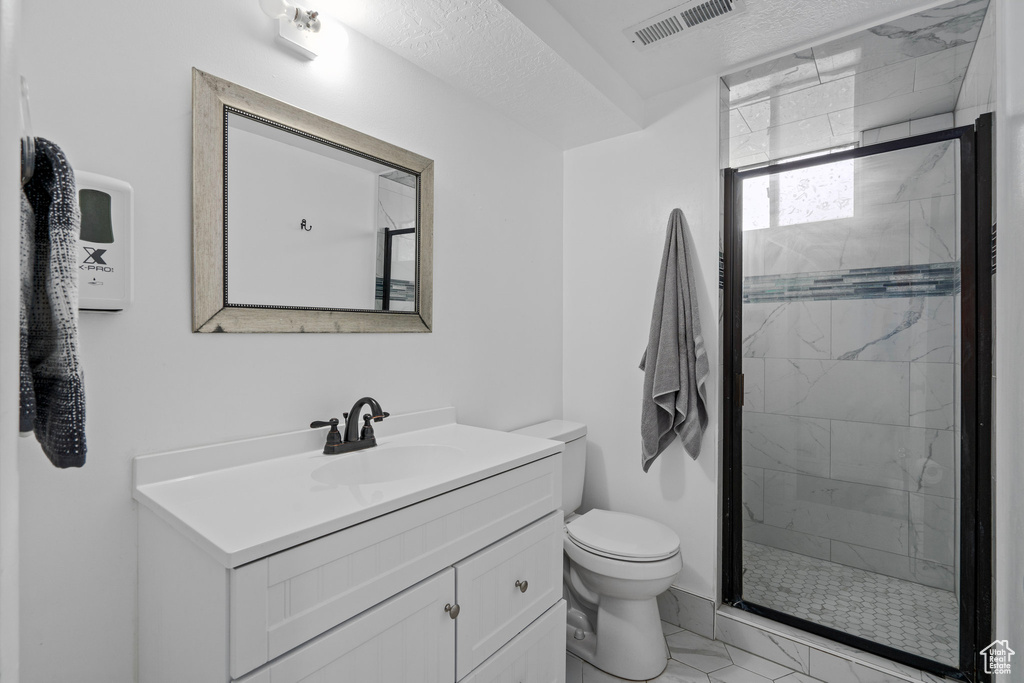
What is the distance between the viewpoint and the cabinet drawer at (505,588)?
117 centimetres

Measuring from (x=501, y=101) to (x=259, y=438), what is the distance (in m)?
1.51

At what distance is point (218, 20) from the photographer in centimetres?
121

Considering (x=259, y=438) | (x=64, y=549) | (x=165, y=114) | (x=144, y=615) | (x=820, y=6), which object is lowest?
(x=144, y=615)

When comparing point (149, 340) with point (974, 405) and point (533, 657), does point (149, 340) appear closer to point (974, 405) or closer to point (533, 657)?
point (533, 657)

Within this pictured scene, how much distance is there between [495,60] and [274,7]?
2.28 feet

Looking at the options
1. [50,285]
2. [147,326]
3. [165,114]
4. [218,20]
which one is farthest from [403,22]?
[50,285]

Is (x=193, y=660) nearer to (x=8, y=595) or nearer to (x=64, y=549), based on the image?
(x=64, y=549)

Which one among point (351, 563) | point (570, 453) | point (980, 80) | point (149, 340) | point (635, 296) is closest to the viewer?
point (351, 563)

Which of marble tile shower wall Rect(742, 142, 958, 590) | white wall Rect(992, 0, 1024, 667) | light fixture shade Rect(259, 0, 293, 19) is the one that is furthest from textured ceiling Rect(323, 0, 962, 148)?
white wall Rect(992, 0, 1024, 667)

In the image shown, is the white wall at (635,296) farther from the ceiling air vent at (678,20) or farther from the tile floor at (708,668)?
the ceiling air vent at (678,20)

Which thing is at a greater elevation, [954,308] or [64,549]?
[954,308]

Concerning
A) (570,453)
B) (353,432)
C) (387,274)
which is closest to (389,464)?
A: (353,432)

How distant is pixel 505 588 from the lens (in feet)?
4.22

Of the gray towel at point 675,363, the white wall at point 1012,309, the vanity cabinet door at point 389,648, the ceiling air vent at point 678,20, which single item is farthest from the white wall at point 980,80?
the vanity cabinet door at point 389,648
